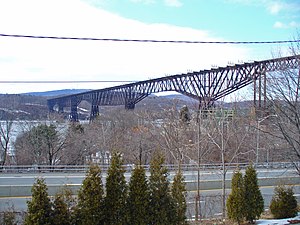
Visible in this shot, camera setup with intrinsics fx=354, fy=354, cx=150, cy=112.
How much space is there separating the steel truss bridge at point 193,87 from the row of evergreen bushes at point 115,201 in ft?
20.8

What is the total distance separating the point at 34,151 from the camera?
3083 cm

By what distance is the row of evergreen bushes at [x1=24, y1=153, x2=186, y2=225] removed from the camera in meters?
6.63

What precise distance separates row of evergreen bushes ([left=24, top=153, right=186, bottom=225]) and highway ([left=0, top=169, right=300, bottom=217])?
241 inches

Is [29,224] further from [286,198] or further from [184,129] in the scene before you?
[184,129]

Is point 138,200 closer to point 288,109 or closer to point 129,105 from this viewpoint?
point 288,109

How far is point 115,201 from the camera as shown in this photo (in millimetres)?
7281

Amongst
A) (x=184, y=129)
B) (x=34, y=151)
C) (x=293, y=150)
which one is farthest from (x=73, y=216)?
(x=34, y=151)

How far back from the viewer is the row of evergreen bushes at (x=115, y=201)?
6.63m

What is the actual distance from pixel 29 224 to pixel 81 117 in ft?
180

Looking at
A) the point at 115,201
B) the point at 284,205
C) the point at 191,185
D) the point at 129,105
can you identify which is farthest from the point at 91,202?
the point at 129,105

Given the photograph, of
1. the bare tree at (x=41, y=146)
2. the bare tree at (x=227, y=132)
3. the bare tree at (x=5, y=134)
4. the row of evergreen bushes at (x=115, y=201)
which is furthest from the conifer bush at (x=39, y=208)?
the bare tree at (x=5, y=134)

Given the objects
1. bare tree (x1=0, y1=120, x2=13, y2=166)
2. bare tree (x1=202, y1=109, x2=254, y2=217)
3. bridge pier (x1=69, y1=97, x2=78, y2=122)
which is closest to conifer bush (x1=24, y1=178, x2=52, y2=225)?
bare tree (x1=202, y1=109, x2=254, y2=217)

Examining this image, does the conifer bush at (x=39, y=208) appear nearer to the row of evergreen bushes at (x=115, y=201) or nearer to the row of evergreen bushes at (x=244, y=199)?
the row of evergreen bushes at (x=115, y=201)

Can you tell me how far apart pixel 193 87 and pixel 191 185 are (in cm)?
1844
